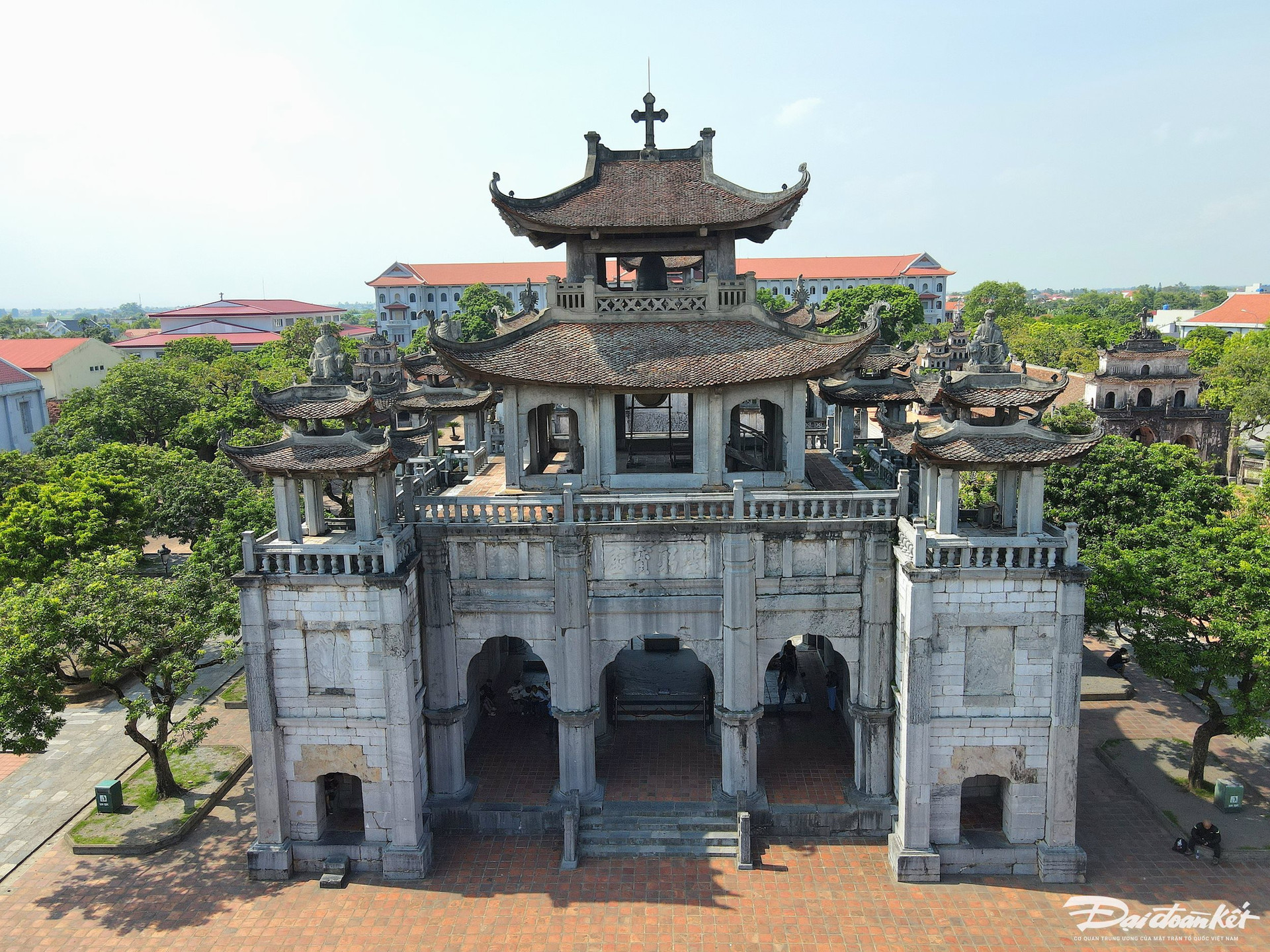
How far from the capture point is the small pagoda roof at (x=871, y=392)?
28.5 meters

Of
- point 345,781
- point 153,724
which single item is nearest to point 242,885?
point 345,781

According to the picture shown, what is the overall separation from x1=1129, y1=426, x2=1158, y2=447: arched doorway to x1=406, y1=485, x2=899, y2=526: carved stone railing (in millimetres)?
54217

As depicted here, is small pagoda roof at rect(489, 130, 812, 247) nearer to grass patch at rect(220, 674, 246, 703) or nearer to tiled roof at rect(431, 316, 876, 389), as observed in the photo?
tiled roof at rect(431, 316, 876, 389)

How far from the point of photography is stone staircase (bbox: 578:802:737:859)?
2391 cm

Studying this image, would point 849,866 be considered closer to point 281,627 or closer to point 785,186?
point 281,627

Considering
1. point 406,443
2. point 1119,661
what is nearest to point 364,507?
point 406,443

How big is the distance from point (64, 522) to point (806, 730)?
3251cm

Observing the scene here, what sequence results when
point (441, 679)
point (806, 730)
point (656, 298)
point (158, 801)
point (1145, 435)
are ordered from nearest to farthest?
point (441, 679)
point (656, 298)
point (158, 801)
point (806, 730)
point (1145, 435)

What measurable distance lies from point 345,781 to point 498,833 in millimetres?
5302

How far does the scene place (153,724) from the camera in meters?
32.6

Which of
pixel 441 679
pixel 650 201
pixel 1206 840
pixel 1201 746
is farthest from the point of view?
pixel 650 201

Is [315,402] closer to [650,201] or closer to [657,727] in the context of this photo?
[650,201]

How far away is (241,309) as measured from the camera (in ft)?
599

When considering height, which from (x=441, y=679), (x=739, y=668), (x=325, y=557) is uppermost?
(x=325, y=557)
